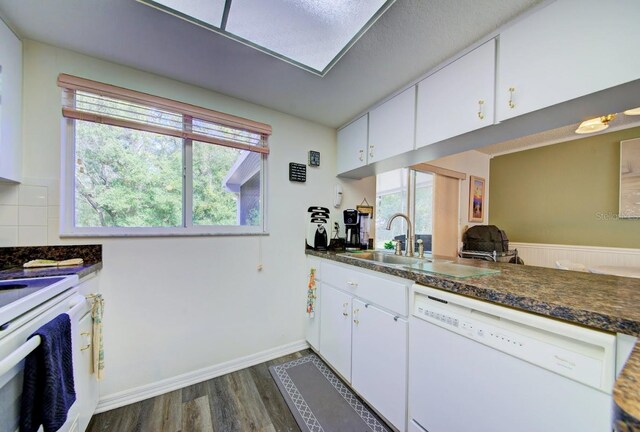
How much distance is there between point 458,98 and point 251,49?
1.22 metres

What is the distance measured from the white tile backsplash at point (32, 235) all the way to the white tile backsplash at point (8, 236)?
0.05 ft

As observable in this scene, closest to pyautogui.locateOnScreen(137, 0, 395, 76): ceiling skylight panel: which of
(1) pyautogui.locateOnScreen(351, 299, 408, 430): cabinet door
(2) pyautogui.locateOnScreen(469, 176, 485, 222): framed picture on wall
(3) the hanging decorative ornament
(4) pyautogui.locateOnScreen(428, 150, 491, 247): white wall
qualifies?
(1) pyautogui.locateOnScreen(351, 299, 408, 430): cabinet door

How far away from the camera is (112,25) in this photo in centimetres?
121

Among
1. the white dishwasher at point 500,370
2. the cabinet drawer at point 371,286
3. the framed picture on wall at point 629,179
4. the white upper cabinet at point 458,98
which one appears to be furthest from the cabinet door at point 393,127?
the framed picture on wall at point 629,179

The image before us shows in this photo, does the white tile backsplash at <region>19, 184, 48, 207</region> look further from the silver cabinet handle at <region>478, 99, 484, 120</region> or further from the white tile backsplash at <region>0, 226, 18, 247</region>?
the silver cabinet handle at <region>478, 99, 484, 120</region>

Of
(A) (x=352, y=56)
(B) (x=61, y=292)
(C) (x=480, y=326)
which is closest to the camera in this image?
(C) (x=480, y=326)

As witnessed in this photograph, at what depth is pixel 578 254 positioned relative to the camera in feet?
10.8

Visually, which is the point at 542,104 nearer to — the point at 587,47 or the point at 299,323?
the point at 587,47

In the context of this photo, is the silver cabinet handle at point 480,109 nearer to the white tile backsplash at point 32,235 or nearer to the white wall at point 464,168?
the white wall at point 464,168

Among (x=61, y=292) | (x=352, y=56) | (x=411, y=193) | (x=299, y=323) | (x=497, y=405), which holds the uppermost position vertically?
(x=352, y=56)

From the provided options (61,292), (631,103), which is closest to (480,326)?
(631,103)

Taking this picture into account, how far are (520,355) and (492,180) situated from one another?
436 cm

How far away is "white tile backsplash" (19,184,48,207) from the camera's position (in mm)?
1292

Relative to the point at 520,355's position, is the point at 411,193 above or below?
above
